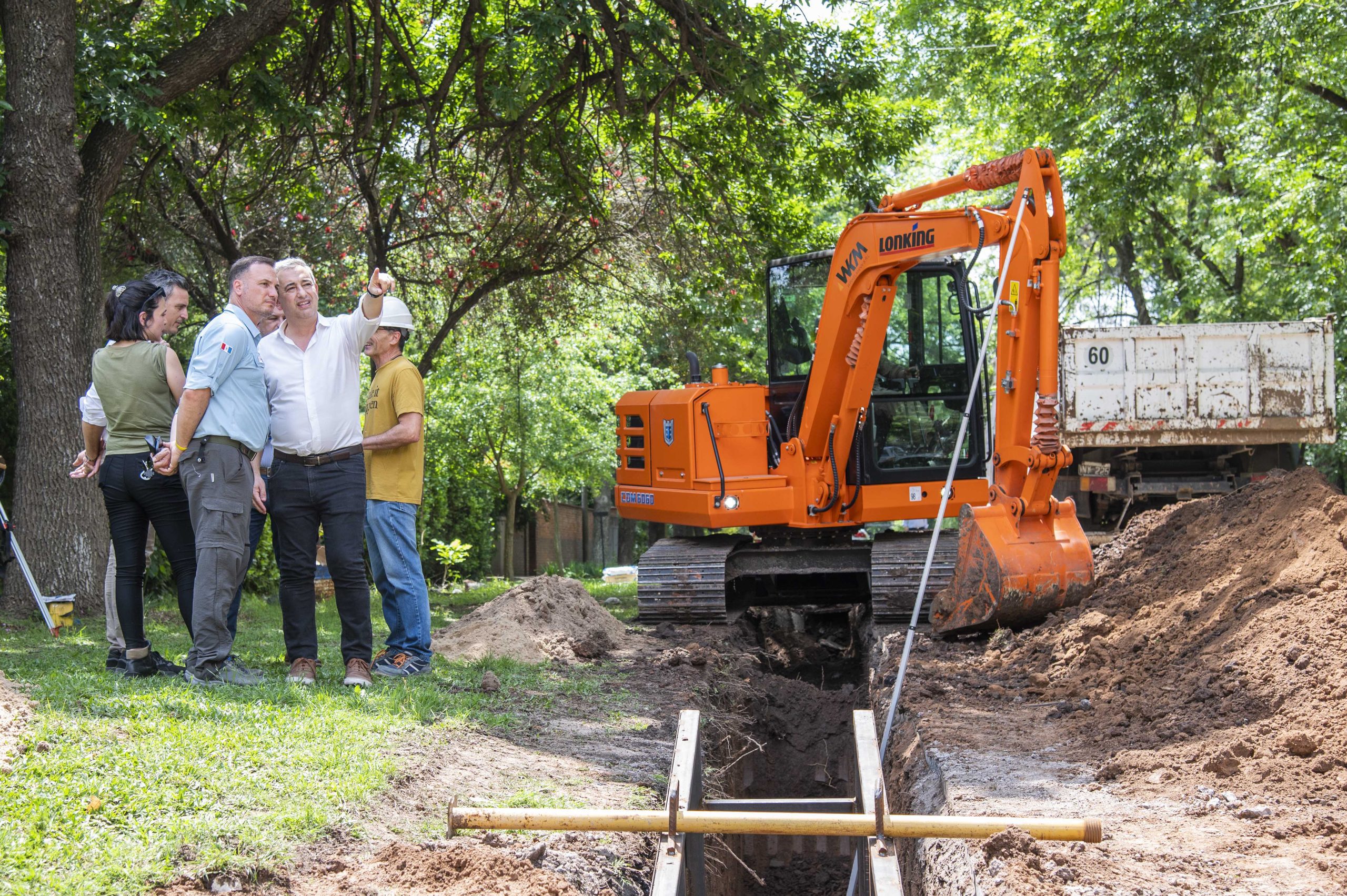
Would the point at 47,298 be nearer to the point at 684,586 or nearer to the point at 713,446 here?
the point at 713,446

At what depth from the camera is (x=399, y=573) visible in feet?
20.7

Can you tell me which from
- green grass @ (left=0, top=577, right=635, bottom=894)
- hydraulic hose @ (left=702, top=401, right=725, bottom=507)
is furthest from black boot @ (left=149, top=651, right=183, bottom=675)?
hydraulic hose @ (left=702, top=401, right=725, bottom=507)

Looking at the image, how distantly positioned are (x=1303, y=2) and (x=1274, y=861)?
13.0m

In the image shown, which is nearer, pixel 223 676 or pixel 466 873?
pixel 466 873

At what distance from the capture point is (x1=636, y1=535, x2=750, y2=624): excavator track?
959cm

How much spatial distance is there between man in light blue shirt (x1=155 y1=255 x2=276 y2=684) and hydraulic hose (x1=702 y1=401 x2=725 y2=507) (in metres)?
4.59

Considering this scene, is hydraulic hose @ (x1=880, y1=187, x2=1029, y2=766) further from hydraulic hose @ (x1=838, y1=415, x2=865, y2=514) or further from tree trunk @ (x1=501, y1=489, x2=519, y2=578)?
tree trunk @ (x1=501, y1=489, x2=519, y2=578)

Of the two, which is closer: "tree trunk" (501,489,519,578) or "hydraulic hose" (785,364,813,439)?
"hydraulic hose" (785,364,813,439)

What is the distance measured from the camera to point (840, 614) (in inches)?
443

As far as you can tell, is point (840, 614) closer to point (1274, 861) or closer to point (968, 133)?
point (1274, 861)

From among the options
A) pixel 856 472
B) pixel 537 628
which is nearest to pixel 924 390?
pixel 856 472

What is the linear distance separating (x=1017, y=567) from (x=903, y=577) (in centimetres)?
164

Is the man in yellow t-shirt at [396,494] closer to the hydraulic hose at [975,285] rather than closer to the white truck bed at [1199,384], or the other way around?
the hydraulic hose at [975,285]

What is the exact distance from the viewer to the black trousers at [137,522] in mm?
5598
